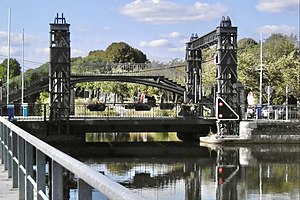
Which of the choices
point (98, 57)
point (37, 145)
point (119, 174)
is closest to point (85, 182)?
point (37, 145)

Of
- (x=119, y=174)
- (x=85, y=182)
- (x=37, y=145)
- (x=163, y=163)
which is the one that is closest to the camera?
(x=85, y=182)

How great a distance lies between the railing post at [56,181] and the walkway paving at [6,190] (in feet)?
9.57

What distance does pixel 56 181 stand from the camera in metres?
4.72

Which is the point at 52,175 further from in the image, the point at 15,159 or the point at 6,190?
the point at 15,159

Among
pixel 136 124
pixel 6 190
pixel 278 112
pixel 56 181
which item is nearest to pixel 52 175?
pixel 56 181

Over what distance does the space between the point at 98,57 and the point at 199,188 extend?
4038 inches

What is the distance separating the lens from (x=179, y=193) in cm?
1934

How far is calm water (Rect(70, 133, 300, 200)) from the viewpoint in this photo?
64.6 ft

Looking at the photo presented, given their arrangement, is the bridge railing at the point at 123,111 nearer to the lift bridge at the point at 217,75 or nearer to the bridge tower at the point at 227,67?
the lift bridge at the point at 217,75

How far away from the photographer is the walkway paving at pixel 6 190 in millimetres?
7594

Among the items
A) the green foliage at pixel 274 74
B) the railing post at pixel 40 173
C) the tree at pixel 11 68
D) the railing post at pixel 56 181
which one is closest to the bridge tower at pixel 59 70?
the green foliage at pixel 274 74

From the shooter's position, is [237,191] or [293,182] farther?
[293,182]

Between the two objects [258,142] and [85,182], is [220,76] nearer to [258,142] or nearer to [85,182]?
[258,142]

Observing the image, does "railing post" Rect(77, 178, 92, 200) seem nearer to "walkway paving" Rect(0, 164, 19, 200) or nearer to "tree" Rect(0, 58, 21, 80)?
"walkway paving" Rect(0, 164, 19, 200)
